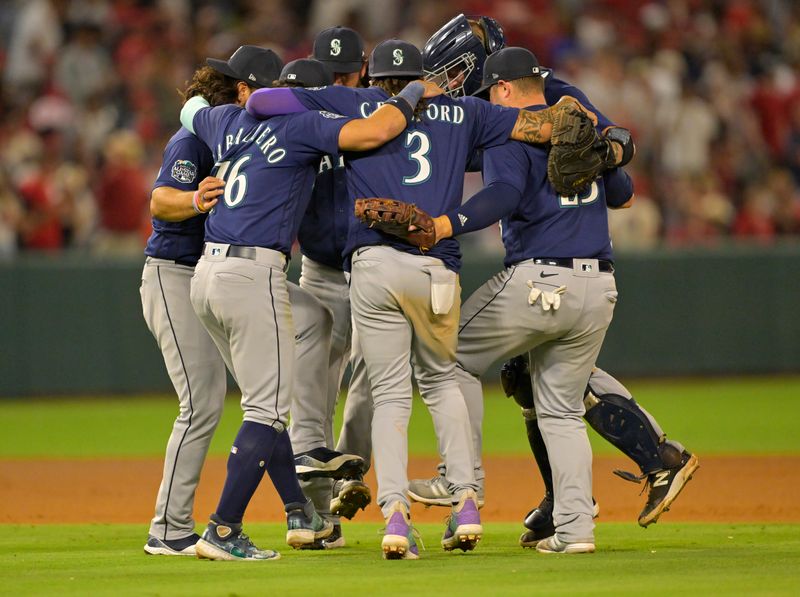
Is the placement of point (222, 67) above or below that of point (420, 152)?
above

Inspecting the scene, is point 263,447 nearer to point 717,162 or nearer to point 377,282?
point 377,282

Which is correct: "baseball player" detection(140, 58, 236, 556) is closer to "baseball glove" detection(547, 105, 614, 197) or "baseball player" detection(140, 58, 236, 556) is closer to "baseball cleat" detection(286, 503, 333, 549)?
"baseball cleat" detection(286, 503, 333, 549)

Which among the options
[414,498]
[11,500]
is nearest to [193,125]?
[414,498]

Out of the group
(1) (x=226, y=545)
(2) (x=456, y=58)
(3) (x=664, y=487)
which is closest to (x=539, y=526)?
(3) (x=664, y=487)

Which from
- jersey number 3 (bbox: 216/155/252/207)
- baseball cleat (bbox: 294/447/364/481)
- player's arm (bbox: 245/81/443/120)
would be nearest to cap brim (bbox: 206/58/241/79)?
player's arm (bbox: 245/81/443/120)

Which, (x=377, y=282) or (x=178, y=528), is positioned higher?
(x=377, y=282)

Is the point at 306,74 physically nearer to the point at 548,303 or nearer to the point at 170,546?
the point at 548,303

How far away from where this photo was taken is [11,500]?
8117mm

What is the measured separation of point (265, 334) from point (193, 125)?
41.4 inches

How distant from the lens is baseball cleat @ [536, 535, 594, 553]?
18.6ft

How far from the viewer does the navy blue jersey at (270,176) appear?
5.49 meters

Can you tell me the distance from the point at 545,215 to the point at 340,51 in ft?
4.14

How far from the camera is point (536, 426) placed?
6.20 metres

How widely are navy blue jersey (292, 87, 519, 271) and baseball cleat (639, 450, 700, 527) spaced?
134 cm
